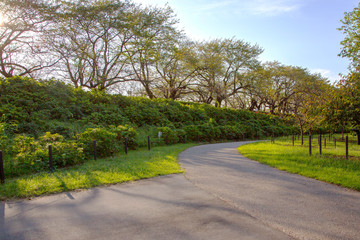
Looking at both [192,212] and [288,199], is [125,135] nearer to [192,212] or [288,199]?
[192,212]

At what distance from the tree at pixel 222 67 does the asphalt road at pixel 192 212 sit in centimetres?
2627

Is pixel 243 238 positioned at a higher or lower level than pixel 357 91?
lower

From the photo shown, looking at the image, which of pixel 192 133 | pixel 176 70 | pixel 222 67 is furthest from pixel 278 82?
pixel 192 133

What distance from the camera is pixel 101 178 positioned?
615cm

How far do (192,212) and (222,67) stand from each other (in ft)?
98.7

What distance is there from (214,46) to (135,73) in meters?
14.8

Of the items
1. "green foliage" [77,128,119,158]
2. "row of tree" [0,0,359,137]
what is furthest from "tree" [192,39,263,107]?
"green foliage" [77,128,119,158]

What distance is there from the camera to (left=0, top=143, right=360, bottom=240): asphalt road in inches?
126

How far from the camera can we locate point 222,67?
31.9 meters

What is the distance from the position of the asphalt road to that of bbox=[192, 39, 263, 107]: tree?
Answer: 26.3 meters

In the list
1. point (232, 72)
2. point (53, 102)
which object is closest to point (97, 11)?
point (53, 102)

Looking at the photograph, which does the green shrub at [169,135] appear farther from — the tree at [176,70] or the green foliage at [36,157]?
the tree at [176,70]

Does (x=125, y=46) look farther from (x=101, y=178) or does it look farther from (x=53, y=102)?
(x=101, y=178)

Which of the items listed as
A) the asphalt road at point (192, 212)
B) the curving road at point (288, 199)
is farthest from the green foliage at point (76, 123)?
the curving road at point (288, 199)
